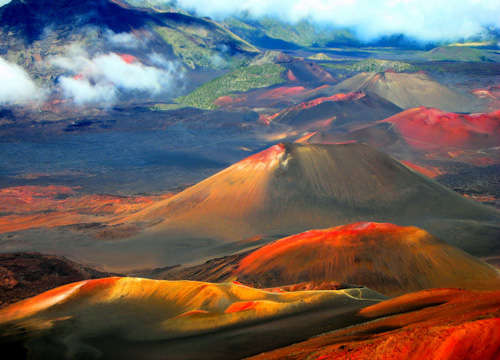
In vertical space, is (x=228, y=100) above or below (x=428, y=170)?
above

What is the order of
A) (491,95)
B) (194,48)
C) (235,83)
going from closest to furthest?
(491,95) → (235,83) → (194,48)

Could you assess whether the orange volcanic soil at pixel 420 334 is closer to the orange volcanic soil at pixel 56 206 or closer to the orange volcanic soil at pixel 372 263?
the orange volcanic soil at pixel 372 263

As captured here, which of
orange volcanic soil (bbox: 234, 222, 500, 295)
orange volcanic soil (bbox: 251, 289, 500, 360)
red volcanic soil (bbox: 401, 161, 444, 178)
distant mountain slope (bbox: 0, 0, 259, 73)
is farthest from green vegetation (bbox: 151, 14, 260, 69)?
orange volcanic soil (bbox: 251, 289, 500, 360)

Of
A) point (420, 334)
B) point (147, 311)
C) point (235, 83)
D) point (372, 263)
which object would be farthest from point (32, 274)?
point (235, 83)

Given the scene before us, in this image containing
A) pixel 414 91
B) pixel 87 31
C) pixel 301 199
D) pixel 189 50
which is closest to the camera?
pixel 301 199

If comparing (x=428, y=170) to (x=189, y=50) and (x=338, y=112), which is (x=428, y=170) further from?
(x=189, y=50)

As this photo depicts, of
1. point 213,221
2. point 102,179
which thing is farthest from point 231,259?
point 102,179

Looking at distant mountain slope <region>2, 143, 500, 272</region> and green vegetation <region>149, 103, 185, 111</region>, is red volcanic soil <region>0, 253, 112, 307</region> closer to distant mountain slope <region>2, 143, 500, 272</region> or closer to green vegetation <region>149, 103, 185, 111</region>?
distant mountain slope <region>2, 143, 500, 272</region>
